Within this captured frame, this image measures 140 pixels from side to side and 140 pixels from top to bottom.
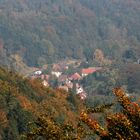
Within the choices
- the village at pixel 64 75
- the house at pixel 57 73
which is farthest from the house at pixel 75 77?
the house at pixel 57 73

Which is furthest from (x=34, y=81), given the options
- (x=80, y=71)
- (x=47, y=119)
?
(x=80, y=71)

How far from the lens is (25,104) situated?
5050 cm

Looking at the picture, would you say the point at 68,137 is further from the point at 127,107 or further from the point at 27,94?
the point at 27,94

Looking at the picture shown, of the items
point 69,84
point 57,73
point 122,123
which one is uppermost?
point 122,123

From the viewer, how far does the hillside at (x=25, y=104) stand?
144ft

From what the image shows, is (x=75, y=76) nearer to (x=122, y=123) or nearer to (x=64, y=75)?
(x=64, y=75)

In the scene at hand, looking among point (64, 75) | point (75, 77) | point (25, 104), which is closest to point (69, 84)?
point (75, 77)

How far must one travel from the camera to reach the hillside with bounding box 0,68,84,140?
43.8m

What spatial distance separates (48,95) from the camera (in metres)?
63.0

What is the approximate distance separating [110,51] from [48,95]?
11093cm

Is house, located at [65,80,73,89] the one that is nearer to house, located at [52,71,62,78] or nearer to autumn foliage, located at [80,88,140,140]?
house, located at [52,71,62,78]

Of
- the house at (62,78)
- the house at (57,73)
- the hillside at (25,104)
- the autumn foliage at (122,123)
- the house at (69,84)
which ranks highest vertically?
the autumn foliage at (122,123)

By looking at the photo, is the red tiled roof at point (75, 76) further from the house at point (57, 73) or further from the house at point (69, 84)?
the house at point (57, 73)

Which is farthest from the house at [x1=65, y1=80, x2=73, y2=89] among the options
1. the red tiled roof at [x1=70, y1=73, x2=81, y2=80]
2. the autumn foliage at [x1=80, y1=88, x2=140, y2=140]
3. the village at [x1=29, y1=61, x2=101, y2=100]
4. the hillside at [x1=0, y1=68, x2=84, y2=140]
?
the autumn foliage at [x1=80, y1=88, x2=140, y2=140]
